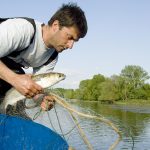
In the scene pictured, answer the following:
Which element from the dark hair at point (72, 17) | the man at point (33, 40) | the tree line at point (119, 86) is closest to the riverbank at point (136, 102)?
the tree line at point (119, 86)

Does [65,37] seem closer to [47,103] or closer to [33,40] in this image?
[33,40]

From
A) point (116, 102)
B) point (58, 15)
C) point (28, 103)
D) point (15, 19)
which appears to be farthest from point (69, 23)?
point (116, 102)

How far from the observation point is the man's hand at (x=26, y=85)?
11.6 feet

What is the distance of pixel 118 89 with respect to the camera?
325ft

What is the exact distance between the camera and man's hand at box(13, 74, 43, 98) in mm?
3545

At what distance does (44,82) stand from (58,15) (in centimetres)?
69

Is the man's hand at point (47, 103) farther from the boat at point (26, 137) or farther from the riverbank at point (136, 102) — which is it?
the riverbank at point (136, 102)

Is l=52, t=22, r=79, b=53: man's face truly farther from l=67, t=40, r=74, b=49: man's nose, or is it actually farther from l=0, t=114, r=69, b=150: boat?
l=0, t=114, r=69, b=150: boat

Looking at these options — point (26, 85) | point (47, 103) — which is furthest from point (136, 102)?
point (26, 85)

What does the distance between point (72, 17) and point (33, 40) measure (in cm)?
45

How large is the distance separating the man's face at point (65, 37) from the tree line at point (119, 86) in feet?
297

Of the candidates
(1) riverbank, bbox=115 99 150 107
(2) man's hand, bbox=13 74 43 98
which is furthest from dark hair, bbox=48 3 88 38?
(1) riverbank, bbox=115 99 150 107

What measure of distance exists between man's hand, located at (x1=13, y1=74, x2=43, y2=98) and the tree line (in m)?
90.9

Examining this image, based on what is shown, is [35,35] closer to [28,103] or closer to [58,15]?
[58,15]
